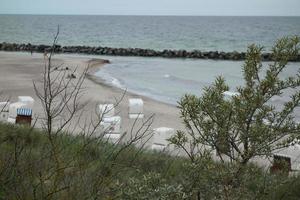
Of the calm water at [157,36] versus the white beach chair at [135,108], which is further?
the calm water at [157,36]

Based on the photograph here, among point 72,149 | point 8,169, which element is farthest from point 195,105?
point 72,149

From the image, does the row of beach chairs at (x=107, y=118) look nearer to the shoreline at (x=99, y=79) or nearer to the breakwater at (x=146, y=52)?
the shoreline at (x=99, y=79)

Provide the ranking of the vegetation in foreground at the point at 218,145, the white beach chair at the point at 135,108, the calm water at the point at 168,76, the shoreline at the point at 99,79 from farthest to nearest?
1. the calm water at the point at 168,76
2. the shoreline at the point at 99,79
3. the white beach chair at the point at 135,108
4. the vegetation in foreground at the point at 218,145

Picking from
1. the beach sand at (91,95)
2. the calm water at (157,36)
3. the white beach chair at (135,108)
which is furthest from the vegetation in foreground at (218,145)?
the calm water at (157,36)

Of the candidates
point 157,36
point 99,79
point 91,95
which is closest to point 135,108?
point 91,95

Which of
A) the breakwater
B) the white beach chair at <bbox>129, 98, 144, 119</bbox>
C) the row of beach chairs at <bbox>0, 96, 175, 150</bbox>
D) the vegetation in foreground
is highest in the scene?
the vegetation in foreground

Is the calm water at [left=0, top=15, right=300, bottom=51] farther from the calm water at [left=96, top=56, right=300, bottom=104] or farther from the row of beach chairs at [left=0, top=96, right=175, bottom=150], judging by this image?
the row of beach chairs at [left=0, top=96, right=175, bottom=150]

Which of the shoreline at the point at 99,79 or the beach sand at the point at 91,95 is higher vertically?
the beach sand at the point at 91,95

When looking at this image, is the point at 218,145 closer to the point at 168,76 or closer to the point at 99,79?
the point at 99,79

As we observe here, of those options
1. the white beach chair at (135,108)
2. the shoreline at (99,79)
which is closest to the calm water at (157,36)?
the shoreline at (99,79)

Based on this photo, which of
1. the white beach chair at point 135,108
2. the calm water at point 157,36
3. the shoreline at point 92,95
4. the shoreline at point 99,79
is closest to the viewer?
the white beach chair at point 135,108

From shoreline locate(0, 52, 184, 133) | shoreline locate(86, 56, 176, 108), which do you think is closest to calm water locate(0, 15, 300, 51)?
shoreline locate(86, 56, 176, 108)

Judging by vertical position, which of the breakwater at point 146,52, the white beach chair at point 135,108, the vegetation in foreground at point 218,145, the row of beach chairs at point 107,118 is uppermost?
the vegetation in foreground at point 218,145

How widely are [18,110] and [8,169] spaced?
8043mm
